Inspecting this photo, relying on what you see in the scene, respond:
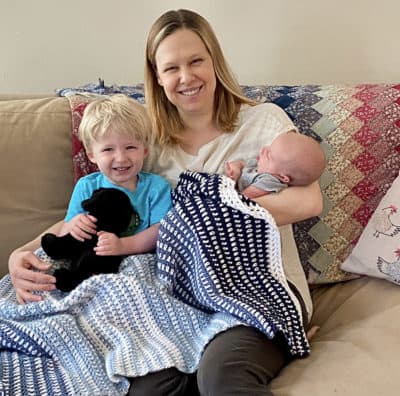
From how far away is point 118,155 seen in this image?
1.55m

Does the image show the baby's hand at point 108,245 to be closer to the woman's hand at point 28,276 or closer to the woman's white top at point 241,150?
the woman's hand at point 28,276

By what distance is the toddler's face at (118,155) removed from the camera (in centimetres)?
155

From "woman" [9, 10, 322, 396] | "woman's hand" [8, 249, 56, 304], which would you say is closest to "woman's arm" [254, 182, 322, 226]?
"woman" [9, 10, 322, 396]

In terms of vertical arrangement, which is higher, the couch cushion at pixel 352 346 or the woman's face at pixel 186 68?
the woman's face at pixel 186 68

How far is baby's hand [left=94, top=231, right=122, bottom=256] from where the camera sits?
4.90 ft

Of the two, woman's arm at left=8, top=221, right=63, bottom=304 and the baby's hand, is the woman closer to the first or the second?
woman's arm at left=8, top=221, right=63, bottom=304

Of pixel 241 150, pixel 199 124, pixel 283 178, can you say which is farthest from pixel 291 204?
pixel 199 124

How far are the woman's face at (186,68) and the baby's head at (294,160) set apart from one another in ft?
0.79

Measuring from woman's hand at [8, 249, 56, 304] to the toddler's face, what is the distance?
0.28 metres

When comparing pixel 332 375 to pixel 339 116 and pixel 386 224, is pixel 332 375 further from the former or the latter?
pixel 339 116

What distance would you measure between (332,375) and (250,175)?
1.82 ft

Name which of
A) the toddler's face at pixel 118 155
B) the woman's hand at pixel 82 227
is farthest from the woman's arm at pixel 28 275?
the toddler's face at pixel 118 155

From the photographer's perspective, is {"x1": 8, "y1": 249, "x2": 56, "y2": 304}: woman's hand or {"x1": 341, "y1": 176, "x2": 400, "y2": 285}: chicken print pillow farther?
{"x1": 341, "y1": 176, "x2": 400, "y2": 285}: chicken print pillow

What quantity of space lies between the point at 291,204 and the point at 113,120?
0.49 metres
